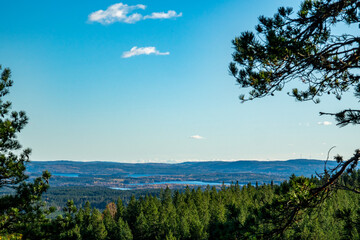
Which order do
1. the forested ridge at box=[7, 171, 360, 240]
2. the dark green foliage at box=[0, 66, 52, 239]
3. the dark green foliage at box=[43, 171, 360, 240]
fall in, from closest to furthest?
the dark green foliage at box=[43, 171, 360, 240] < the forested ridge at box=[7, 171, 360, 240] < the dark green foliage at box=[0, 66, 52, 239]

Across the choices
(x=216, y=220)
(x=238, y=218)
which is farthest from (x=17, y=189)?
(x=216, y=220)

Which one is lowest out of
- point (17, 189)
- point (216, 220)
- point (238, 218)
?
point (216, 220)

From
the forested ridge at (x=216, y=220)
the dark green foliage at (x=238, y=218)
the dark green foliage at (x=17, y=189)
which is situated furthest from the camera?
the dark green foliage at (x=17, y=189)

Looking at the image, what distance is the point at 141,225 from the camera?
252 ft

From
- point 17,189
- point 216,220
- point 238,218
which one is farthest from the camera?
point 216,220

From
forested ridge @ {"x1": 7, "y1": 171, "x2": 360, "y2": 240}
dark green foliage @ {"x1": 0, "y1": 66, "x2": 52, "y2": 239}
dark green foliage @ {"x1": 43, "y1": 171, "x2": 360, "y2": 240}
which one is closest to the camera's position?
dark green foliage @ {"x1": 43, "y1": 171, "x2": 360, "y2": 240}

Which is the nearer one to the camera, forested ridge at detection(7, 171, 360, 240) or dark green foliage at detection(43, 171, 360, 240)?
dark green foliage at detection(43, 171, 360, 240)

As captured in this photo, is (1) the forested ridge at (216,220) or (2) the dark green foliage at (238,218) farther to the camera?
(1) the forested ridge at (216,220)

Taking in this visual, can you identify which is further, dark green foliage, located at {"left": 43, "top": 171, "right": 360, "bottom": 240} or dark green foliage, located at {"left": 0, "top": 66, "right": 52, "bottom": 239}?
dark green foliage, located at {"left": 0, "top": 66, "right": 52, "bottom": 239}

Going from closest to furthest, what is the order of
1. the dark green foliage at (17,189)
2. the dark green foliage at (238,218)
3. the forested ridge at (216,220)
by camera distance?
1. the dark green foliage at (238,218)
2. the forested ridge at (216,220)
3. the dark green foliage at (17,189)

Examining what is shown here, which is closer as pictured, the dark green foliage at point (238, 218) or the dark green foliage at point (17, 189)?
the dark green foliage at point (238, 218)

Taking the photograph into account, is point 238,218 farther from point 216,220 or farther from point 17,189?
point 17,189

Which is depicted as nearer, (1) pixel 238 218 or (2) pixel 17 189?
(2) pixel 17 189

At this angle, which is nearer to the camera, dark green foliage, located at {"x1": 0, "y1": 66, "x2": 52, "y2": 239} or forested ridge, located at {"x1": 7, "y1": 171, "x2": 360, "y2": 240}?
forested ridge, located at {"x1": 7, "y1": 171, "x2": 360, "y2": 240}
